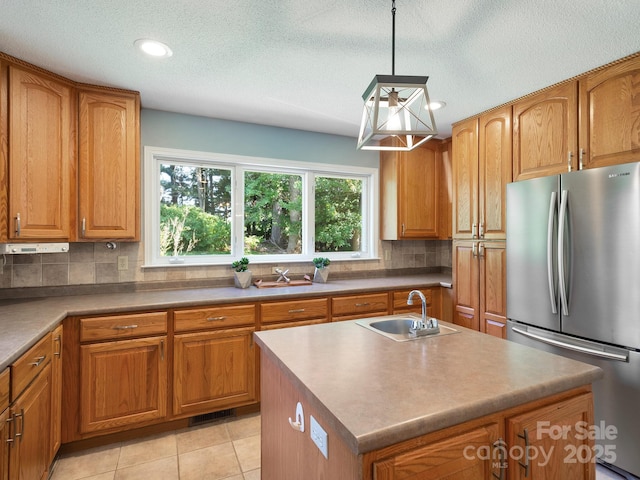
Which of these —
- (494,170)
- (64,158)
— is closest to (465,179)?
(494,170)

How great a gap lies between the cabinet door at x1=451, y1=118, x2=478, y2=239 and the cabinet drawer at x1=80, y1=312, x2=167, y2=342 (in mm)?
2524

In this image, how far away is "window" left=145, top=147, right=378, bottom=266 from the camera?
2.92 metres

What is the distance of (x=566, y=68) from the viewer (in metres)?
2.13

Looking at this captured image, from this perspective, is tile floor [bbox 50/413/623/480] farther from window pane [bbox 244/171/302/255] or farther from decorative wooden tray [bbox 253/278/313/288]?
window pane [bbox 244/171/302/255]

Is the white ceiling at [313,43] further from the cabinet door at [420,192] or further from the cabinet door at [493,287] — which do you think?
the cabinet door at [493,287]

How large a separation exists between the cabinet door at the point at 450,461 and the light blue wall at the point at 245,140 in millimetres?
2755

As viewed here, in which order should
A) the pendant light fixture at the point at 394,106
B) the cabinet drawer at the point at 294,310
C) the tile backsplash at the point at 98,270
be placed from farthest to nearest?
1. the cabinet drawer at the point at 294,310
2. the tile backsplash at the point at 98,270
3. the pendant light fixture at the point at 394,106

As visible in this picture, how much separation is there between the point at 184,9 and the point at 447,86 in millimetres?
1704

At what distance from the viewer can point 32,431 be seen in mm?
1594

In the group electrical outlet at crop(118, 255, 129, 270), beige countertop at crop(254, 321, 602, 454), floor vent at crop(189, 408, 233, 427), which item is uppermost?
electrical outlet at crop(118, 255, 129, 270)

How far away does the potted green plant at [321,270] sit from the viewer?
3287 millimetres

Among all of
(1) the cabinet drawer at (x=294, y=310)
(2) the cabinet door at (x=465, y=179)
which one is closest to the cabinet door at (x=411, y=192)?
(2) the cabinet door at (x=465, y=179)

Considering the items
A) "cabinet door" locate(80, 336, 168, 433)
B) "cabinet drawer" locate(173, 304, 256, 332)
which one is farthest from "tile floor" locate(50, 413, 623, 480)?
"cabinet drawer" locate(173, 304, 256, 332)

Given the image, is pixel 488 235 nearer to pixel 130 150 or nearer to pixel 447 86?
pixel 447 86
